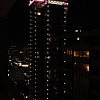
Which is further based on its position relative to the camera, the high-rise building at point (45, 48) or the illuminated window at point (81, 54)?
the high-rise building at point (45, 48)

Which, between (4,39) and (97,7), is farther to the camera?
(97,7)

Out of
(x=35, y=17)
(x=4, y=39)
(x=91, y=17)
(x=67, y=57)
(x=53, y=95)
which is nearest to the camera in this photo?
(x=4, y=39)

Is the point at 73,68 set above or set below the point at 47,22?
below

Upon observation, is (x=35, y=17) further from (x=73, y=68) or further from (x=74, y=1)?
(x=73, y=68)

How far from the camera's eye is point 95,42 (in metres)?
28.6

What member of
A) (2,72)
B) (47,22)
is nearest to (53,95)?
(47,22)

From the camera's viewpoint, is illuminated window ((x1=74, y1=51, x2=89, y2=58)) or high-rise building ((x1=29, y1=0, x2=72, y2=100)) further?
high-rise building ((x1=29, y1=0, x2=72, y2=100))

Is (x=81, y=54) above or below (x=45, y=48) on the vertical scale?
above

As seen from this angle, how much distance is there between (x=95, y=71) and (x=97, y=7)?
990cm

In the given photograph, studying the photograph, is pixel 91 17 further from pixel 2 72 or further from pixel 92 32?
pixel 2 72

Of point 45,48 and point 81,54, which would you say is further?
point 45,48

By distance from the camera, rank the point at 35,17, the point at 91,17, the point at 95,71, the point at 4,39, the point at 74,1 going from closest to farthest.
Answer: the point at 4,39, the point at 95,71, the point at 91,17, the point at 74,1, the point at 35,17


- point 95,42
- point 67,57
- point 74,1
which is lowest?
point 67,57

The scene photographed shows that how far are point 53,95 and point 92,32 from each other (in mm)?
64878
